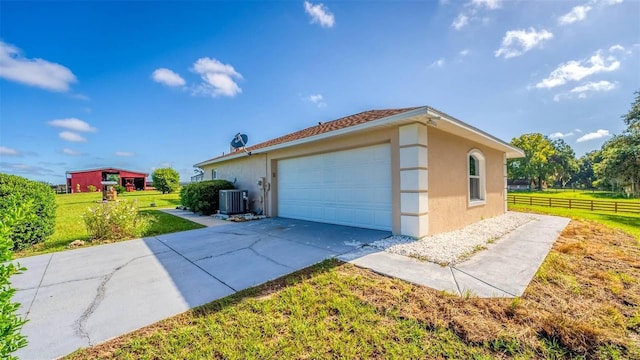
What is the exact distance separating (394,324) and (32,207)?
741 centimetres

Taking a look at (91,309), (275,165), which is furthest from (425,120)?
(91,309)

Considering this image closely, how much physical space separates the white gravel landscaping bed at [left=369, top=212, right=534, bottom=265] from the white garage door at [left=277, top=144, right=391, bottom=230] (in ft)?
3.73

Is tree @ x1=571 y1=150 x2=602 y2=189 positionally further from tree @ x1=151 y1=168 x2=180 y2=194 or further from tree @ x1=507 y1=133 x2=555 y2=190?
tree @ x1=151 y1=168 x2=180 y2=194

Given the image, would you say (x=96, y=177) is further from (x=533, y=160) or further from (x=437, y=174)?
(x=533, y=160)

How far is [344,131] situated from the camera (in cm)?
662

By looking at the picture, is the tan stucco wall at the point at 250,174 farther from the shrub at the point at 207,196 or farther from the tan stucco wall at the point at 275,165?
the shrub at the point at 207,196

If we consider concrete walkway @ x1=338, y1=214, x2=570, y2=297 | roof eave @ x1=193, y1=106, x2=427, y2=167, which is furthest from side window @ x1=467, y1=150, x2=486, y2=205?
roof eave @ x1=193, y1=106, x2=427, y2=167

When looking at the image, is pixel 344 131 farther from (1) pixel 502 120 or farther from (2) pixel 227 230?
(1) pixel 502 120

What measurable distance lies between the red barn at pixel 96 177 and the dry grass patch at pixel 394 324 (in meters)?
35.5

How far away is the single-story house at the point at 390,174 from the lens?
226 inches

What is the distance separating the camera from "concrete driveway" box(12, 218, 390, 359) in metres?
2.60

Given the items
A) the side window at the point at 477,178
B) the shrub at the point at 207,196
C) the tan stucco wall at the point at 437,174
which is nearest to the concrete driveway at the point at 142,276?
the tan stucco wall at the point at 437,174

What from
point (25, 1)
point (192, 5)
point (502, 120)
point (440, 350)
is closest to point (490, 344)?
point (440, 350)

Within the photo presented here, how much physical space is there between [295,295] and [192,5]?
867 centimetres
